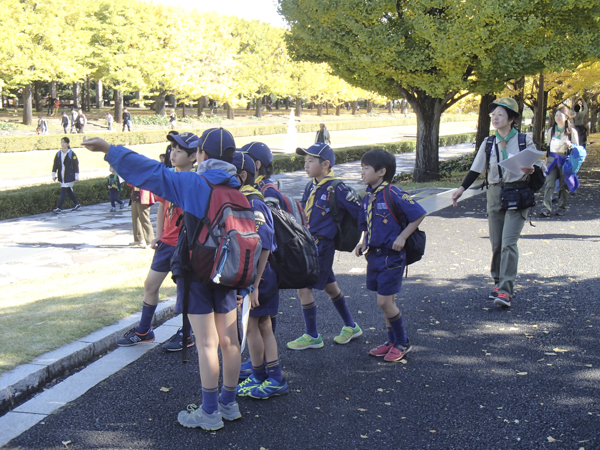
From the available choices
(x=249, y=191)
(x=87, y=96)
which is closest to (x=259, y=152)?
(x=249, y=191)

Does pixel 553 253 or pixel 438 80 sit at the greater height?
pixel 438 80

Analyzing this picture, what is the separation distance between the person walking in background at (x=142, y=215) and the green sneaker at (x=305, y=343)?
5078 millimetres

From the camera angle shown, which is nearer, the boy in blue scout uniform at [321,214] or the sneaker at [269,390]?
the sneaker at [269,390]

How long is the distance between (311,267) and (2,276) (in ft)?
19.1

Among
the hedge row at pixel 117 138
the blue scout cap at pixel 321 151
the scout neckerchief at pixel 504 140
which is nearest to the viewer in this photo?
the blue scout cap at pixel 321 151

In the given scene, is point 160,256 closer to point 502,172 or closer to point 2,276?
point 502,172

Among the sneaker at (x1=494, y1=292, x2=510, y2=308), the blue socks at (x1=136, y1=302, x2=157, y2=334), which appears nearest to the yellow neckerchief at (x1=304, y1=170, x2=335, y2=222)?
the blue socks at (x1=136, y1=302, x2=157, y2=334)

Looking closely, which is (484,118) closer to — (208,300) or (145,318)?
(145,318)

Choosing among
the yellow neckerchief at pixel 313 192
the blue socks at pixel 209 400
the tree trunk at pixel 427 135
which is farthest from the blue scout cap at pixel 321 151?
the tree trunk at pixel 427 135

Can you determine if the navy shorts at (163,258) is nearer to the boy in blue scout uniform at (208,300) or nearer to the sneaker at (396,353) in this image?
the boy in blue scout uniform at (208,300)

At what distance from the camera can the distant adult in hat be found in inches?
215

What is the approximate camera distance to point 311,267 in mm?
3754

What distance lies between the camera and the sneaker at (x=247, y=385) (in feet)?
12.8

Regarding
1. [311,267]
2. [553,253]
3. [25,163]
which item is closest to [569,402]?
[311,267]
